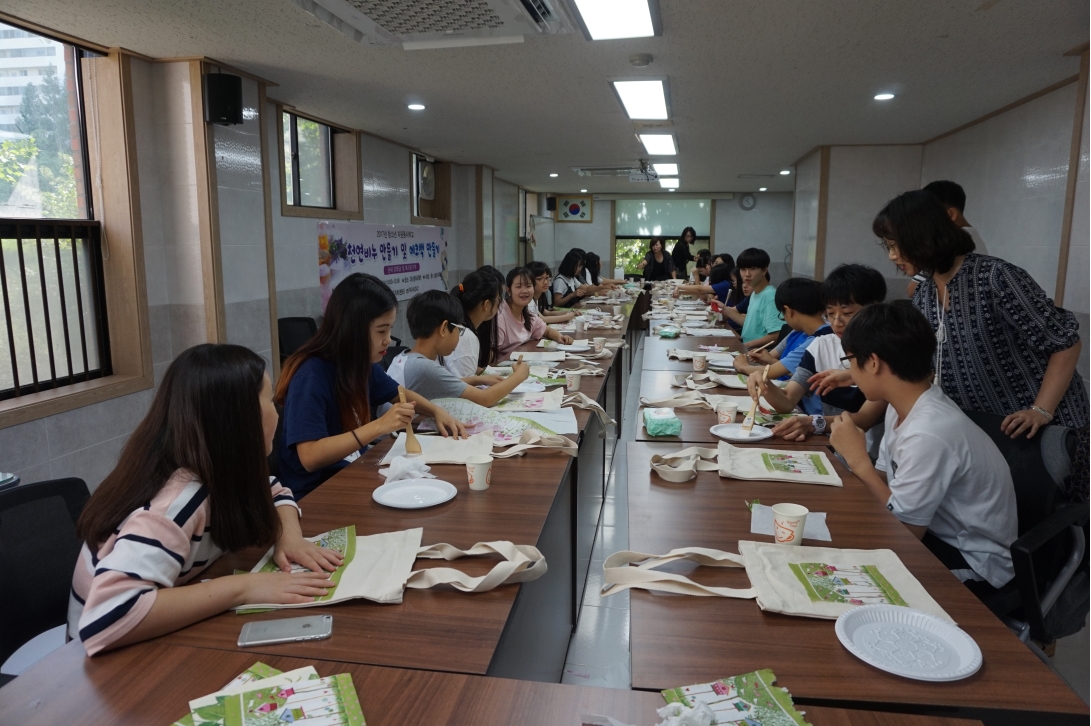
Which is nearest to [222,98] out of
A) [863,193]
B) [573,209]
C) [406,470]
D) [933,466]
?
[406,470]

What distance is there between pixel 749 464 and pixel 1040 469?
0.67m

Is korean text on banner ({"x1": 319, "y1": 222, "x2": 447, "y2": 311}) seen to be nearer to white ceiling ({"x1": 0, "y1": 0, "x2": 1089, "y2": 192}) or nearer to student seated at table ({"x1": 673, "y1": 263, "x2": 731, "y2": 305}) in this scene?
white ceiling ({"x1": 0, "y1": 0, "x2": 1089, "y2": 192})

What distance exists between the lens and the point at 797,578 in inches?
49.7

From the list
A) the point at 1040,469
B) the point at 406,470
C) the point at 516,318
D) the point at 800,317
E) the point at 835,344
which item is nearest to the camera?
the point at 1040,469

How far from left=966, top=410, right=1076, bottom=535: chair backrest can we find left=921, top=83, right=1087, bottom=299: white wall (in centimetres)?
233

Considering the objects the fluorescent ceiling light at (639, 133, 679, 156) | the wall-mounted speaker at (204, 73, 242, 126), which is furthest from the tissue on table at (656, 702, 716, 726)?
the fluorescent ceiling light at (639, 133, 679, 156)

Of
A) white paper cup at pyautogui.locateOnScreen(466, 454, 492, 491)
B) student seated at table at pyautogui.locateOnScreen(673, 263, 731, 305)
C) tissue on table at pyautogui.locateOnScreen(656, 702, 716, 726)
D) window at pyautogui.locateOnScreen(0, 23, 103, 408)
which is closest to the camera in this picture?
tissue on table at pyautogui.locateOnScreen(656, 702, 716, 726)

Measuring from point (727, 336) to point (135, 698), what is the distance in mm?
4233

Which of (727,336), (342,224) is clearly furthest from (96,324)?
(727,336)

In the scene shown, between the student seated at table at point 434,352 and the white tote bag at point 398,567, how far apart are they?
1.17 metres

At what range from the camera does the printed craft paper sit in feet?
2.95

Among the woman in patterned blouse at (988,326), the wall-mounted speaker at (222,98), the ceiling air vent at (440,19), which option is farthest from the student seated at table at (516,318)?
the woman in patterned blouse at (988,326)

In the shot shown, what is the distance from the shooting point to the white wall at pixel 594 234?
47.1 ft

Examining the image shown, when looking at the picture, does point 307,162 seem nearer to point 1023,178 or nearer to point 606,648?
point 606,648
